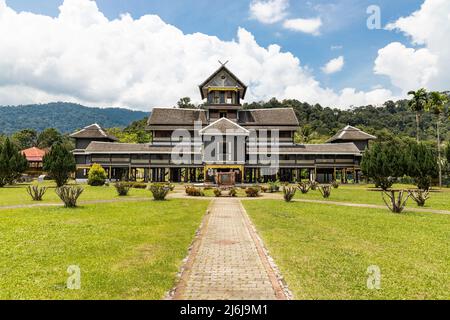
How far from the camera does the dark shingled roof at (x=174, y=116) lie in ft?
164

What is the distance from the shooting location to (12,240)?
9820mm

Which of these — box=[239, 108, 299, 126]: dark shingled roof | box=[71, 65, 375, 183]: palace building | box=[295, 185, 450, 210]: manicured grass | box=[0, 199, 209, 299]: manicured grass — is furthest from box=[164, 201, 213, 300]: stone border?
box=[239, 108, 299, 126]: dark shingled roof

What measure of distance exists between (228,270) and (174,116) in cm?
4576

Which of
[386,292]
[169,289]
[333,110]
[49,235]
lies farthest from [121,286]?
[333,110]

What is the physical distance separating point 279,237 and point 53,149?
107 feet

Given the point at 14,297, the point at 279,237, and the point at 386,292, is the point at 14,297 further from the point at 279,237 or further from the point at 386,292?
the point at 279,237

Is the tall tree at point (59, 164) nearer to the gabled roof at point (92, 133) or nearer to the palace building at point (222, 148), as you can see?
the palace building at point (222, 148)

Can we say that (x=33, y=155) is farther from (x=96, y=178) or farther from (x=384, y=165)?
(x=384, y=165)

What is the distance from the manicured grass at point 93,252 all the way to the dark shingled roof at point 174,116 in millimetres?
35508

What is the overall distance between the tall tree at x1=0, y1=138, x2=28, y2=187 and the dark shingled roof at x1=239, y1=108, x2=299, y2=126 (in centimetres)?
3086

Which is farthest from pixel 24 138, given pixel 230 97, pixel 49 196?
pixel 49 196

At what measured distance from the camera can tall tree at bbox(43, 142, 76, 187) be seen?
33562 millimetres

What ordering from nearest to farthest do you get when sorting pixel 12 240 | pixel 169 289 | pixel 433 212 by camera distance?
pixel 169 289 < pixel 12 240 < pixel 433 212
